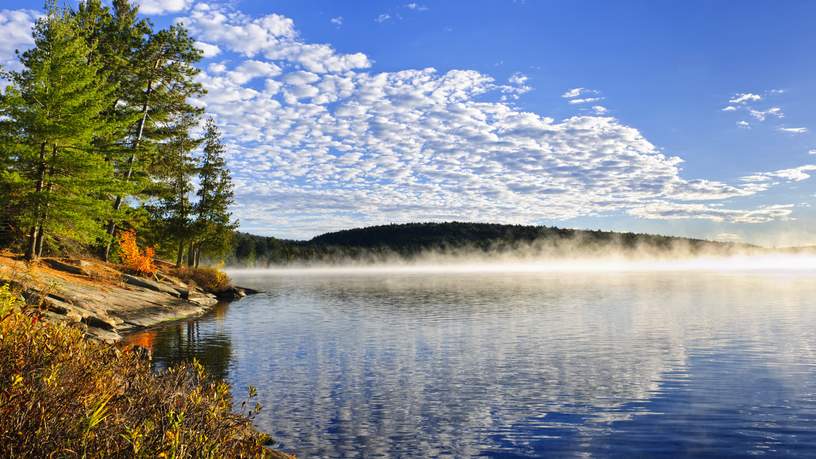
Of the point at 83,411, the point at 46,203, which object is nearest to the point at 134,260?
the point at 46,203

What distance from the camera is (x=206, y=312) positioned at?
42625mm

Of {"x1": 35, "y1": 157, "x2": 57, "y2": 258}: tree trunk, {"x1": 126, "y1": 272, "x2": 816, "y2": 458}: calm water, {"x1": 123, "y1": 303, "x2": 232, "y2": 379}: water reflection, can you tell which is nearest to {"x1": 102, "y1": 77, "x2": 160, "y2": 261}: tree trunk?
{"x1": 35, "y1": 157, "x2": 57, "y2": 258}: tree trunk

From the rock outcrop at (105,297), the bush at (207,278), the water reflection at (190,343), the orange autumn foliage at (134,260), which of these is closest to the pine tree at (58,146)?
the rock outcrop at (105,297)

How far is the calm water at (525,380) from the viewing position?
12.9m

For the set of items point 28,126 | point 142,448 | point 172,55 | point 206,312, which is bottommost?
point 206,312

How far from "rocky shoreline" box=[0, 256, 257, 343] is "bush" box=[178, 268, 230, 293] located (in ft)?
31.9

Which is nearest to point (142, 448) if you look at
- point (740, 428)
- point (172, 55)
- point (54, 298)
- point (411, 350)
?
point (740, 428)

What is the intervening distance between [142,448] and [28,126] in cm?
3380

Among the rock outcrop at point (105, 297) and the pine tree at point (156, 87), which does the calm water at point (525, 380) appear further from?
the pine tree at point (156, 87)

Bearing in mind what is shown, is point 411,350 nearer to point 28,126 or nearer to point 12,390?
point 12,390

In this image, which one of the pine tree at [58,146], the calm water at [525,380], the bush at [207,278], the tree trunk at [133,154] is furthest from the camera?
the bush at [207,278]

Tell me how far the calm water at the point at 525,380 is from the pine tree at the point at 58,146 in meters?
9.33

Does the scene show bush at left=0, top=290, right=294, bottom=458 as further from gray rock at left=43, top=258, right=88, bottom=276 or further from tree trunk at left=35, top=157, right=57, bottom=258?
gray rock at left=43, top=258, right=88, bottom=276

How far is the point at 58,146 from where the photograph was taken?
113ft
